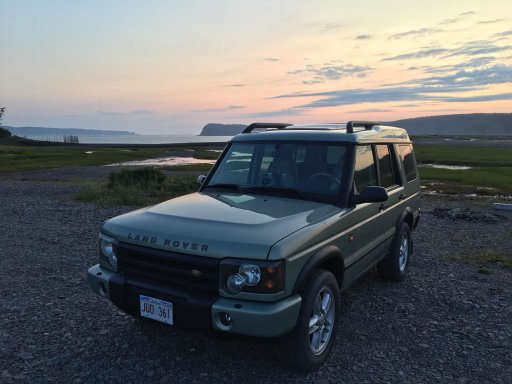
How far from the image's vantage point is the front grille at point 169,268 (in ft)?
10.7

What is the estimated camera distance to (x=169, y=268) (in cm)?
339

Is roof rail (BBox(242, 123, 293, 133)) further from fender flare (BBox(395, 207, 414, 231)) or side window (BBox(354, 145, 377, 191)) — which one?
fender flare (BBox(395, 207, 414, 231))

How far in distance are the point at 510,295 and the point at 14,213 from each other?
37.2 ft

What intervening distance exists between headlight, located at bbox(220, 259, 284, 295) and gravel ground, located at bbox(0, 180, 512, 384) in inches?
15.7

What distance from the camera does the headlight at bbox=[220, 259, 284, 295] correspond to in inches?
123

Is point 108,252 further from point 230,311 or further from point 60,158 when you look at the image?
point 60,158

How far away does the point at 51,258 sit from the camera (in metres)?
7.18

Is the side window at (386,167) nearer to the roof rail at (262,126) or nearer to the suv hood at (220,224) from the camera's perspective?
the roof rail at (262,126)

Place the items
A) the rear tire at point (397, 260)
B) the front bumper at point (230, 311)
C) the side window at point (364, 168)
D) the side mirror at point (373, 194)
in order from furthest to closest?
the rear tire at point (397, 260), the side window at point (364, 168), the side mirror at point (373, 194), the front bumper at point (230, 311)

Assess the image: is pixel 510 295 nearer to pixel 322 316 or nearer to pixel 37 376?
pixel 322 316

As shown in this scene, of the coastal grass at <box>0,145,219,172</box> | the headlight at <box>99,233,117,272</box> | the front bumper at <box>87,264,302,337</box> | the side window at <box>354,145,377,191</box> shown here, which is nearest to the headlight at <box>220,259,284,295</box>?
the front bumper at <box>87,264,302,337</box>

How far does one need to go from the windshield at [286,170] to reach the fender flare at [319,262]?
679mm

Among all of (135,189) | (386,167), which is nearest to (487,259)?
(386,167)

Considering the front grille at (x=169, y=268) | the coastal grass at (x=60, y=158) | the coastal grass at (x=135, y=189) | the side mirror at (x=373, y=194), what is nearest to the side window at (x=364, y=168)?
the side mirror at (x=373, y=194)
